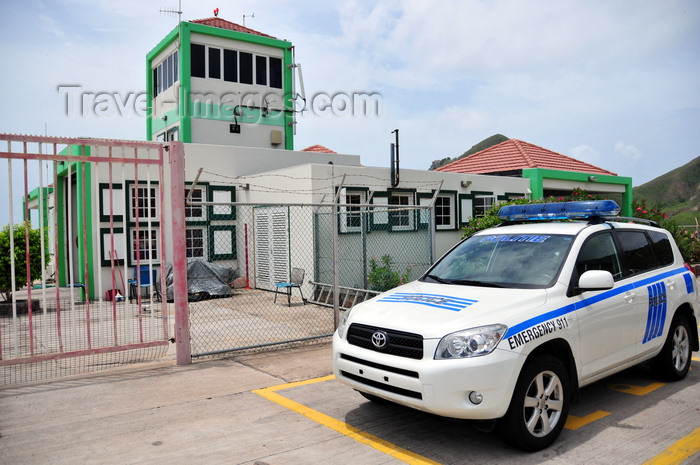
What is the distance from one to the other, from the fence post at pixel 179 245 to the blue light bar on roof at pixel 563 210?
400cm

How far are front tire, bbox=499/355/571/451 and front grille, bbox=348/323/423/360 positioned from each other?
78cm

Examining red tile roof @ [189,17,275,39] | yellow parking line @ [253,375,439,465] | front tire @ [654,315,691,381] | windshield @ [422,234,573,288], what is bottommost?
yellow parking line @ [253,375,439,465]

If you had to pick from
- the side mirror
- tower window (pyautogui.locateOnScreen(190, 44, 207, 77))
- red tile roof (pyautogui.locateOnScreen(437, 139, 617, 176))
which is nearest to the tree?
tower window (pyautogui.locateOnScreen(190, 44, 207, 77))

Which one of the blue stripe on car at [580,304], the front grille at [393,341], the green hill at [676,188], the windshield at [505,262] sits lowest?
the front grille at [393,341]

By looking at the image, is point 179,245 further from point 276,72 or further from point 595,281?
point 276,72

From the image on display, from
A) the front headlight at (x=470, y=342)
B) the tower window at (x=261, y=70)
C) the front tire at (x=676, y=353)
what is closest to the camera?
the front headlight at (x=470, y=342)

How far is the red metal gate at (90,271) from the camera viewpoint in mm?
6086

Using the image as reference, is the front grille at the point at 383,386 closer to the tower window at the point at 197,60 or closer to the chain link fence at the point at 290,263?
the chain link fence at the point at 290,263

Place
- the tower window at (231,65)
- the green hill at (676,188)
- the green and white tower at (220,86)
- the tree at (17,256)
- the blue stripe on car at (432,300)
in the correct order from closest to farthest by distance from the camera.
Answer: the blue stripe on car at (432,300) < the tree at (17,256) < the green and white tower at (220,86) < the tower window at (231,65) < the green hill at (676,188)

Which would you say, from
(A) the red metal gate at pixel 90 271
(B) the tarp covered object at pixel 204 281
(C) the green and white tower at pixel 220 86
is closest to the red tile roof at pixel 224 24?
(C) the green and white tower at pixel 220 86

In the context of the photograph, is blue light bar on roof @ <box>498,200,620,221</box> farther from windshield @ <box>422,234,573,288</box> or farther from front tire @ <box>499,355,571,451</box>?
front tire @ <box>499,355,571,451</box>

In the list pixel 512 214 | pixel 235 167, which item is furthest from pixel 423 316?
pixel 235 167

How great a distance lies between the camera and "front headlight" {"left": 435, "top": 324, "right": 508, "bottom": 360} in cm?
383

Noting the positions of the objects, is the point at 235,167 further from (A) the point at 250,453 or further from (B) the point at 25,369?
(A) the point at 250,453
